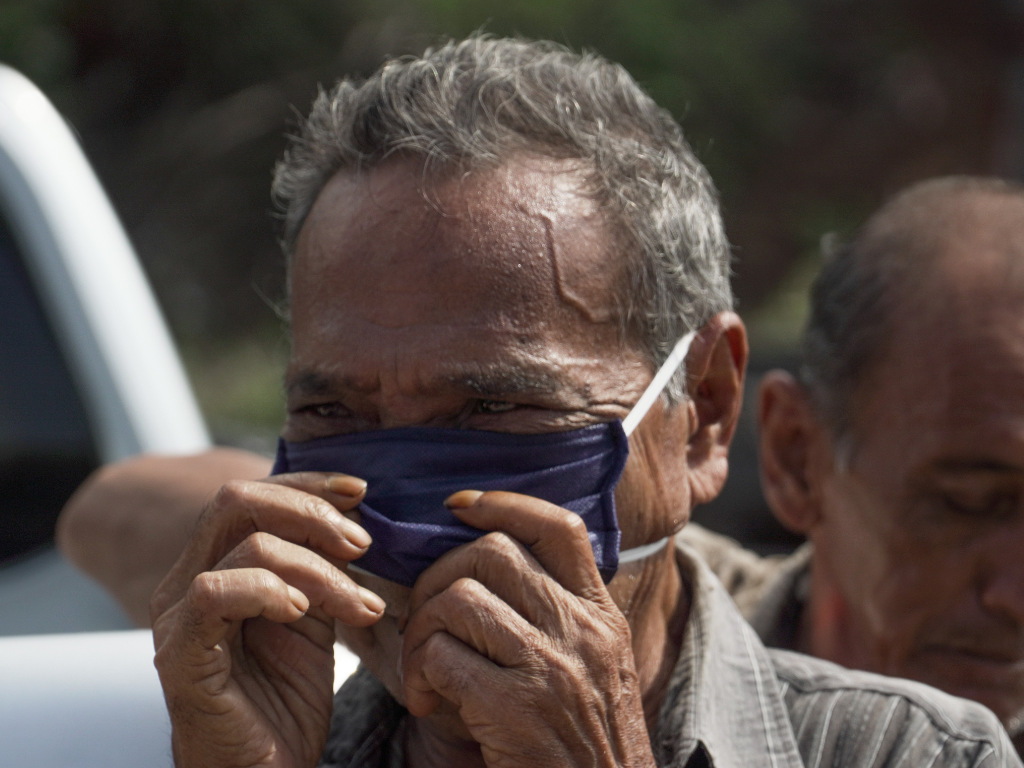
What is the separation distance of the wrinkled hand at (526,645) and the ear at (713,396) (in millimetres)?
492

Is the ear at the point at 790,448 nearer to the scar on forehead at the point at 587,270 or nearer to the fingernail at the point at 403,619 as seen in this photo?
the scar on forehead at the point at 587,270

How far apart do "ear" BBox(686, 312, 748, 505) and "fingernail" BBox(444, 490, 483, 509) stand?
553mm

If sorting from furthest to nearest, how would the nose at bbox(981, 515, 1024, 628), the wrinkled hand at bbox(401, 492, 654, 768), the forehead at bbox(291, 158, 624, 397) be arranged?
Result: the nose at bbox(981, 515, 1024, 628) < the forehead at bbox(291, 158, 624, 397) < the wrinkled hand at bbox(401, 492, 654, 768)

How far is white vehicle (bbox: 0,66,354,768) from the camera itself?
11.7 ft

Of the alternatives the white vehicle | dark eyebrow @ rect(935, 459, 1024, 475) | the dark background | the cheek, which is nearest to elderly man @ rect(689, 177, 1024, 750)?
dark eyebrow @ rect(935, 459, 1024, 475)

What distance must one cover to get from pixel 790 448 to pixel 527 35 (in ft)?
31.0

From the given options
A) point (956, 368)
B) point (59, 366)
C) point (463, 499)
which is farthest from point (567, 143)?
point (59, 366)

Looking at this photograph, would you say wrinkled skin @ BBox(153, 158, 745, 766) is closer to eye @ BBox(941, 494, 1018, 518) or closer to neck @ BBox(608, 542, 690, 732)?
neck @ BBox(608, 542, 690, 732)

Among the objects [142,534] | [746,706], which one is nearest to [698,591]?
[746,706]

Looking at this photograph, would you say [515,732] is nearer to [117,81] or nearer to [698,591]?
[698,591]

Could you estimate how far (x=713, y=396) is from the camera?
235 centimetres

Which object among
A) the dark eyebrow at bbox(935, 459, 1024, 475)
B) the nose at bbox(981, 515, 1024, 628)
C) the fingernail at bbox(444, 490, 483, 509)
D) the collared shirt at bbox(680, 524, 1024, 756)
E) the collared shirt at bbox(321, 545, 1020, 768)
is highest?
the fingernail at bbox(444, 490, 483, 509)

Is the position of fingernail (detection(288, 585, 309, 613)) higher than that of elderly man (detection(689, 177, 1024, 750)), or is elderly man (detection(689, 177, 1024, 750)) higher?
fingernail (detection(288, 585, 309, 613))

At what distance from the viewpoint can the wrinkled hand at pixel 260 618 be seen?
5.86 feet
